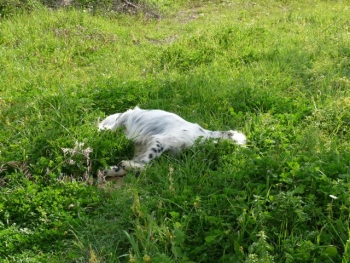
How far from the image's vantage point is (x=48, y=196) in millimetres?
3744

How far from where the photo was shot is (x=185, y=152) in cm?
453

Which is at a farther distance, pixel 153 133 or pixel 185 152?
pixel 153 133

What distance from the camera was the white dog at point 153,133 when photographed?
4535mm

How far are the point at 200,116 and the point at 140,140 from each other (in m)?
0.84

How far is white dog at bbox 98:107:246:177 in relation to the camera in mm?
4535

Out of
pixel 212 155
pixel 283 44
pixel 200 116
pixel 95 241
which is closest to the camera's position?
pixel 95 241

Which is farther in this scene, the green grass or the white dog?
the white dog

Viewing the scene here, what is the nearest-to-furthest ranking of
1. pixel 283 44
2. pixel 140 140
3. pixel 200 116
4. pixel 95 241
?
pixel 95 241, pixel 140 140, pixel 200 116, pixel 283 44

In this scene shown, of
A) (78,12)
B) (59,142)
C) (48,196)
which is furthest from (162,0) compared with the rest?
(48,196)

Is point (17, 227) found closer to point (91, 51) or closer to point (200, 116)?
point (200, 116)

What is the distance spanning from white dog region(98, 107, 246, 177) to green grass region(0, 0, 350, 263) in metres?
0.14

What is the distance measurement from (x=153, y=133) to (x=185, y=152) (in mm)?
568

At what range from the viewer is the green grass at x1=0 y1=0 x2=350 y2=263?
306 centimetres

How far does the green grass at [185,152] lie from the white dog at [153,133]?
0.45 feet
